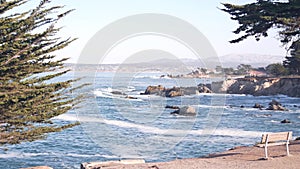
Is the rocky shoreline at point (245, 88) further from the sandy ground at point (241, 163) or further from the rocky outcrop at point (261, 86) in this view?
the sandy ground at point (241, 163)

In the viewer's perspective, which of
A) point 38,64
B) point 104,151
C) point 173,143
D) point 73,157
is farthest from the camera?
point 173,143

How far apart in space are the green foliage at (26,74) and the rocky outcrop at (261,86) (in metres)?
54.8

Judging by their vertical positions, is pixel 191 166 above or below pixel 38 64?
below

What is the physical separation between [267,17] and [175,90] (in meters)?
49.4

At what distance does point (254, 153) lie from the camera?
38.7 feet

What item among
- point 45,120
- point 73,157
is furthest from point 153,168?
point 73,157

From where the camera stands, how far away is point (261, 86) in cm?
6650

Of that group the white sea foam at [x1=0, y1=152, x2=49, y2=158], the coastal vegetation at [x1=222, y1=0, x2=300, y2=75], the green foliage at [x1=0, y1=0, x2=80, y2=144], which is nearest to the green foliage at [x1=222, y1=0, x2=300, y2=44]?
the coastal vegetation at [x1=222, y1=0, x2=300, y2=75]

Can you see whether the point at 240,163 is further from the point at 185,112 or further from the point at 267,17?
the point at 185,112

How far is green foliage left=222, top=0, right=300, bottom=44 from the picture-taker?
13102mm

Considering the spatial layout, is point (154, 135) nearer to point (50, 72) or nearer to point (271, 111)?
point (50, 72)

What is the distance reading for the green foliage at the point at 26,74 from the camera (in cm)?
848

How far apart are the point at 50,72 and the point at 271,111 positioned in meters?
33.7

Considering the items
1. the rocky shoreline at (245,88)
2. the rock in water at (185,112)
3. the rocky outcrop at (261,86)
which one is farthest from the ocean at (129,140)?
the rocky outcrop at (261,86)
